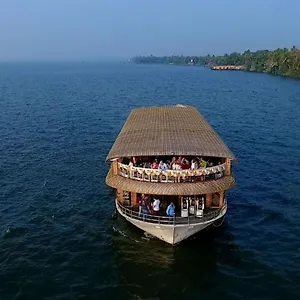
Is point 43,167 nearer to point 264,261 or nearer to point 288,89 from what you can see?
point 264,261

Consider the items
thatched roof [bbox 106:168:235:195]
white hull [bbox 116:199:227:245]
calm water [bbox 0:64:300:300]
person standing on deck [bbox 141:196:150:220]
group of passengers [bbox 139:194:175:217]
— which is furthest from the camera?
person standing on deck [bbox 141:196:150:220]

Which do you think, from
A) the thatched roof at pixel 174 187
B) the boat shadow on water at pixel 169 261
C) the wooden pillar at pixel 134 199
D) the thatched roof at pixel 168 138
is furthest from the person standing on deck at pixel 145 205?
the thatched roof at pixel 168 138

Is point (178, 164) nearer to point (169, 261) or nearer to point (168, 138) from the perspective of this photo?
point (168, 138)

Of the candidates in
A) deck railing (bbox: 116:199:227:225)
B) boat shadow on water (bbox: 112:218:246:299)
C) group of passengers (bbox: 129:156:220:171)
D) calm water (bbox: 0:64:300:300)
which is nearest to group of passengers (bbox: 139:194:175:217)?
deck railing (bbox: 116:199:227:225)

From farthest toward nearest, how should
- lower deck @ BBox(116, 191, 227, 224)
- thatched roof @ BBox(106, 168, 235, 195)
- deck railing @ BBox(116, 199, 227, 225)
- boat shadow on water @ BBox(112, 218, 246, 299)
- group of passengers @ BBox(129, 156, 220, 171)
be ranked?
group of passengers @ BBox(129, 156, 220, 171) < lower deck @ BBox(116, 191, 227, 224) < deck railing @ BBox(116, 199, 227, 225) < thatched roof @ BBox(106, 168, 235, 195) < boat shadow on water @ BBox(112, 218, 246, 299)

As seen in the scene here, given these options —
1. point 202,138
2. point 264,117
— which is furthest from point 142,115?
point 264,117

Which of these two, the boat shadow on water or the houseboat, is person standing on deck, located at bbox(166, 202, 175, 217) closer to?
the houseboat

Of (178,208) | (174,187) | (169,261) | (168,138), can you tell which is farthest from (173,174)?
(169,261)
